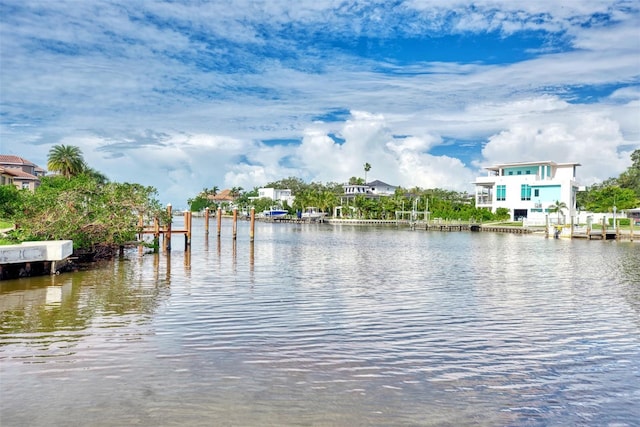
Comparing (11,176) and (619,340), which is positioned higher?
(11,176)

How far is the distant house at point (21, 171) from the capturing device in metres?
69.4

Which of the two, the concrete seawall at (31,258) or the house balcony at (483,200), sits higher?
the house balcony at (483,200)

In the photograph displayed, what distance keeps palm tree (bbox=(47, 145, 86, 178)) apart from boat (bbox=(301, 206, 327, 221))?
62.7 meters

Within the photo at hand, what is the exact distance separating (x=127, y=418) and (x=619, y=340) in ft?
36.7

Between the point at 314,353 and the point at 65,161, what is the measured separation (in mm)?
67411

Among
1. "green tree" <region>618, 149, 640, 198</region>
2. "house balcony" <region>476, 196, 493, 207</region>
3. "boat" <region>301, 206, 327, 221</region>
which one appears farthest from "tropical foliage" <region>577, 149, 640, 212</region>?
"boat" <region>301, 206, 327, 221</region>

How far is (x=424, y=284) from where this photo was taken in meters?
23.3

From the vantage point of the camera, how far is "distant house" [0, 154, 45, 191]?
69.4m

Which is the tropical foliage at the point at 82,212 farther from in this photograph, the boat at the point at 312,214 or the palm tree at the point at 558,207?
the boat at the point at 312,214

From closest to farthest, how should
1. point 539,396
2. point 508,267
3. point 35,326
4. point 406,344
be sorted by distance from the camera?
point 539,396 < point 406,344 < point 35,326 < point 508,267

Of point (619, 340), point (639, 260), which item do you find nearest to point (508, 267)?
point (639, 260)

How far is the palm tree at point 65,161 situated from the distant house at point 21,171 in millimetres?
3801

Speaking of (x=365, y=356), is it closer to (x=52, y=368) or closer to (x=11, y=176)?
(x=52, y=368)

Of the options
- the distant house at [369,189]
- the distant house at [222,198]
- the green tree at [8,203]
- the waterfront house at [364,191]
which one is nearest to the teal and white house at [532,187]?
the waterfront house at [364,191]
